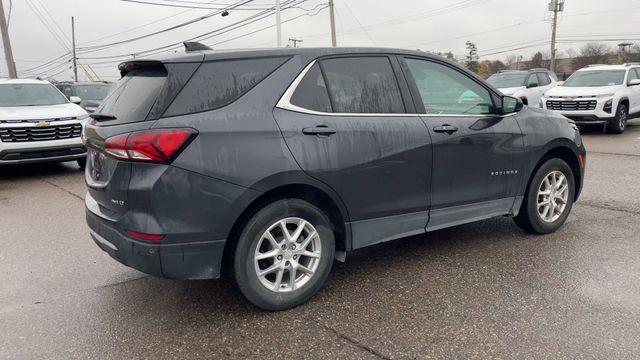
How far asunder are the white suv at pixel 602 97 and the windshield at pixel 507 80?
7.47 ft

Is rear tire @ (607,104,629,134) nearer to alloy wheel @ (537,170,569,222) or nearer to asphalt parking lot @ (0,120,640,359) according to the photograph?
asphalt parking lot @ (0,120,640,359)

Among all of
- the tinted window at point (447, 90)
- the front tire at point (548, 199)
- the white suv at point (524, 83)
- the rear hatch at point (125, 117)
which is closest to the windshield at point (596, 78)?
the white suv at point (524, 83)

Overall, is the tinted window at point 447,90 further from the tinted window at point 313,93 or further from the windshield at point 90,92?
the windshield at point 90,92

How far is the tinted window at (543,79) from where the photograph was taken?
17.4m

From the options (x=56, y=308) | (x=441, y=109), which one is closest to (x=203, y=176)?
(x=56, y=308)

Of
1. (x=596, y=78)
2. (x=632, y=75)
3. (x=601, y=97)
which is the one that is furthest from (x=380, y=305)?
(x=632, y=75)

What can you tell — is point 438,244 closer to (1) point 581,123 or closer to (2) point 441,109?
(2) point 441,109

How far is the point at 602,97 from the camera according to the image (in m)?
13.1

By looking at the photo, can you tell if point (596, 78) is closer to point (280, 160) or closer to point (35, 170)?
point (280, 160)

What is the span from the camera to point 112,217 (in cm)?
310

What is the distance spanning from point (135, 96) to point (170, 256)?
106cm

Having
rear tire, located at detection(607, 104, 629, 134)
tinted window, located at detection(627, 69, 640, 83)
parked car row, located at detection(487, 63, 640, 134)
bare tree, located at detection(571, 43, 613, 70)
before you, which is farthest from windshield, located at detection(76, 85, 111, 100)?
bare tree, located at detection(571, 43, 613, 70)

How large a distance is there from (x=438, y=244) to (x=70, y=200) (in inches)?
199

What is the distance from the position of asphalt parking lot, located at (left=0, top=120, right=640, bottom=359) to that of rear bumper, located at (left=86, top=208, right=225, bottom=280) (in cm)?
41
